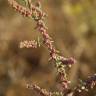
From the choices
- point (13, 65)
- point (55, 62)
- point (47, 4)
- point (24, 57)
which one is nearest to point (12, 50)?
point (24, 57)

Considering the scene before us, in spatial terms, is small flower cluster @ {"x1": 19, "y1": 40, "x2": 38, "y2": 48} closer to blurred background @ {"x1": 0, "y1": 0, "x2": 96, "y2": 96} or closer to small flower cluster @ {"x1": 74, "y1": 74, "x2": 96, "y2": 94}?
small flower cluster @ {"x1": 74, "y1": 74, "x2": 96, "y2": 94}

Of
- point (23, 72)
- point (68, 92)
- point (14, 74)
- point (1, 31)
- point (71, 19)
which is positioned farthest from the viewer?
point (71, 19)

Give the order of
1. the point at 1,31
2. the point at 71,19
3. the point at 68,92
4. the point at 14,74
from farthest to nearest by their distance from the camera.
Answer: the point at 71,19 → the point at 1,31 → the point at 14,74 → the point at 68,92

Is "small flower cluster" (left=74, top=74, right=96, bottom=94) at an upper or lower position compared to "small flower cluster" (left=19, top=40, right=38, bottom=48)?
lower

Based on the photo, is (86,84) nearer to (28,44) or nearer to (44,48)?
(28,44)

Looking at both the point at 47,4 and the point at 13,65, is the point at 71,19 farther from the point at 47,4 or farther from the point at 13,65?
the point at 13,65

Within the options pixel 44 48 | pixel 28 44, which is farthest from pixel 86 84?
pixel 44 48

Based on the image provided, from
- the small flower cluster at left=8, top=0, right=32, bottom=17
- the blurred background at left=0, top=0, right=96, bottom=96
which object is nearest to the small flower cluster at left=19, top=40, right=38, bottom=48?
the small flower cluster at left=8, top=0, right=32, bottom=17

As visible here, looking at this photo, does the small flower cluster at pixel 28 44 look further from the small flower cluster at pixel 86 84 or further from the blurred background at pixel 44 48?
the blurred background at pixel 44 48
